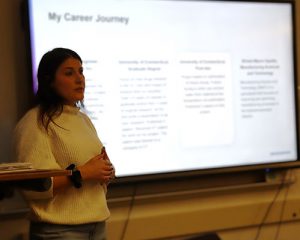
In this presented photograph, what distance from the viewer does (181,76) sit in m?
2.49

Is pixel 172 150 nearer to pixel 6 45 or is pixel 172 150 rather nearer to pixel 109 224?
pixel 109 224

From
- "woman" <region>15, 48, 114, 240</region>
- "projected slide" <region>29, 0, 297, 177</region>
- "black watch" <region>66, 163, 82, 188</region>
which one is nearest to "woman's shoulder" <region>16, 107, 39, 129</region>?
"woman" <region>15, 48, 114, 240</region>

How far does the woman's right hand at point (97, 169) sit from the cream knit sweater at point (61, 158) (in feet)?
0.15

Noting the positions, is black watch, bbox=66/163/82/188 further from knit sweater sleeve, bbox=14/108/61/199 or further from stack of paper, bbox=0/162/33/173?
stack of paper, bbox=0/162/33/173

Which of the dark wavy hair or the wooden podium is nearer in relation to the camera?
the wooden podium

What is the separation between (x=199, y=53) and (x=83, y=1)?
0.68 metres

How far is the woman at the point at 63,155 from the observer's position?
65.6 inches

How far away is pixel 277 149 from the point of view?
Result: 268cm

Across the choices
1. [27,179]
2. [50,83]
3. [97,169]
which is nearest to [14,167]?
[27,179]

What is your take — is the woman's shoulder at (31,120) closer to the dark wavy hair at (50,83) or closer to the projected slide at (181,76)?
the dark wavy hair at (50,83)

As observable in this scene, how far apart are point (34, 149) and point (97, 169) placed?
0.23 meters

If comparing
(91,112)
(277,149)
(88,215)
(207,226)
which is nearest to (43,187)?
(88,215)

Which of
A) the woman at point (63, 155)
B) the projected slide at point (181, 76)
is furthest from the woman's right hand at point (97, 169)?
the projected slide at point (181, 76)

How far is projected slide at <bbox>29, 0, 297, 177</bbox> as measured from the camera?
90.7 inches
